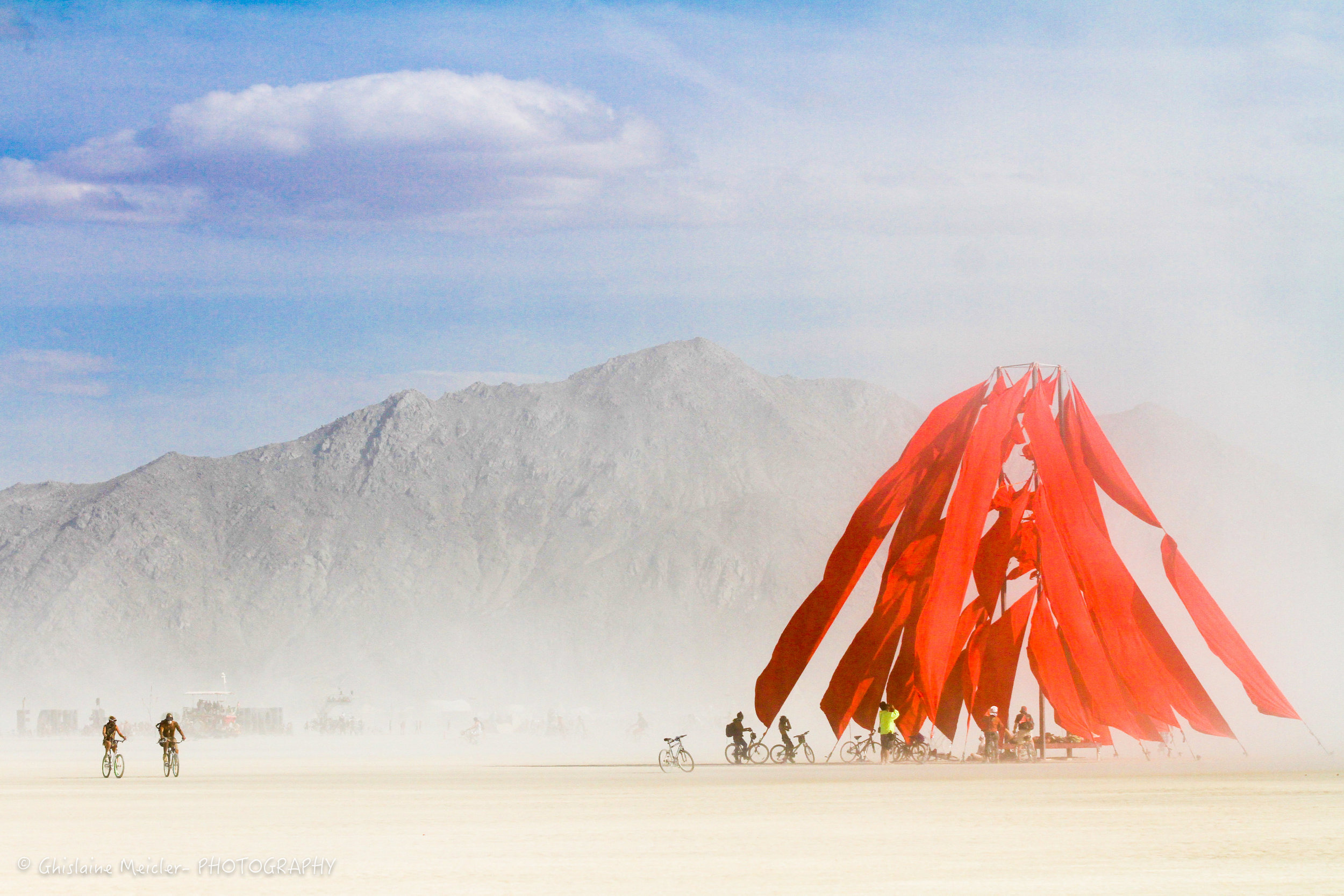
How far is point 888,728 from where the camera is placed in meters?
35.2

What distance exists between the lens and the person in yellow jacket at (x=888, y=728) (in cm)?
3497

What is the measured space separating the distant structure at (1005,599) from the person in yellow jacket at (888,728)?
0.66 m

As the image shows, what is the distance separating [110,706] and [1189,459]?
10990 centimetres

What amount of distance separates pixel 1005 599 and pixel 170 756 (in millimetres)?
19149

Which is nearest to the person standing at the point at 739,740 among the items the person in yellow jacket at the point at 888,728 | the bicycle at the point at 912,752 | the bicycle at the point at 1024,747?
the person in yellow jacket at the point at 888,728

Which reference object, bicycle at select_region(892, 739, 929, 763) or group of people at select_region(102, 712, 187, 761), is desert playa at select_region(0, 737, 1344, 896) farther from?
bicycle at select_region(892, 739, 929, 763)

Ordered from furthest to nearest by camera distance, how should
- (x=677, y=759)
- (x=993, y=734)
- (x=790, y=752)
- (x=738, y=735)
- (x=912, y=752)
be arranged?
(x=790, y=752)
(x=738, y=735)
(x=912, y=752)
(x=993, y=734)
(x=677, y=759)

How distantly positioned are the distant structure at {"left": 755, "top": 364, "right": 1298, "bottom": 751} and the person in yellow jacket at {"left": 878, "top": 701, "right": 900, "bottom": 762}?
66cm

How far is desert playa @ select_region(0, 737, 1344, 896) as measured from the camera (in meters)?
13.4

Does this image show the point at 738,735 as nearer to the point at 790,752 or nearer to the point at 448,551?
the point at 790,752

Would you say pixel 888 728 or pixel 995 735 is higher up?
pixel 888 728

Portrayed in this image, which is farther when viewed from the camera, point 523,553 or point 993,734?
point 523,553

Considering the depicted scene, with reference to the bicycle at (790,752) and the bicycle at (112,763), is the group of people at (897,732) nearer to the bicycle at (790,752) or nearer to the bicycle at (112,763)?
the bicycle at (790,752)

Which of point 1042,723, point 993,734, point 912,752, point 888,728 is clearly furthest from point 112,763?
point 1042,723
